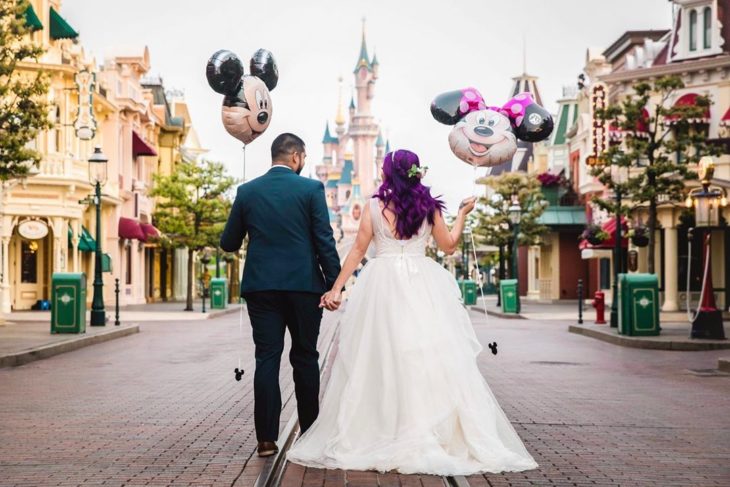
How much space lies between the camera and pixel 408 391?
7461 millimetres

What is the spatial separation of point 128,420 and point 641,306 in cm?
1503

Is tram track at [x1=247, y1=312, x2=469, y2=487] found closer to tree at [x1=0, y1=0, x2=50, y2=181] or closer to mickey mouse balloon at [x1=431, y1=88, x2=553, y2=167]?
mickey mouse balloon at [x1=431, y1=88, x2=553, y2=167]

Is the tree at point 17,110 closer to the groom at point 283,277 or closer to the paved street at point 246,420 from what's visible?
the paved street at point 246,420

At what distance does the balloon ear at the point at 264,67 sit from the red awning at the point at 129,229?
39711mm

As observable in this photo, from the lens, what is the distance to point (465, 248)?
64125 millimetres

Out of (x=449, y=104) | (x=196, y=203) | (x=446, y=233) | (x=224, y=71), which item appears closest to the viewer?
(x=446, y=233)

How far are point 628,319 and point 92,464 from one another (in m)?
17.0

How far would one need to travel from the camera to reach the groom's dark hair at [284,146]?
26.6ft

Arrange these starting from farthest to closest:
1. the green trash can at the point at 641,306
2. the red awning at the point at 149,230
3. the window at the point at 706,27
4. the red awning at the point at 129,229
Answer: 1. the red awning at the point at 149,230
2. the red awning at the point at 129,229
3. the window at the point at 706,27
4. the green trash can at the point at 641,306

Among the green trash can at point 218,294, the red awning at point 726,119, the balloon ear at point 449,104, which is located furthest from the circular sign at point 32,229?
the balloon ear at point 449,104

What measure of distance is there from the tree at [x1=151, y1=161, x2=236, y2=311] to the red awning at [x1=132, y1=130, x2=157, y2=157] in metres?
4.00

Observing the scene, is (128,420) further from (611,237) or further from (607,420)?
(611,237)

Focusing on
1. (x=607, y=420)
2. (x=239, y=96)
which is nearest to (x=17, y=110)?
(x=239, y=96)

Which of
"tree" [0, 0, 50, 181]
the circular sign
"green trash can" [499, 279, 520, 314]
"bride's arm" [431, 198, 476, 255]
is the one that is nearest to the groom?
"bride's arm" [431, 198, 476, 255]
